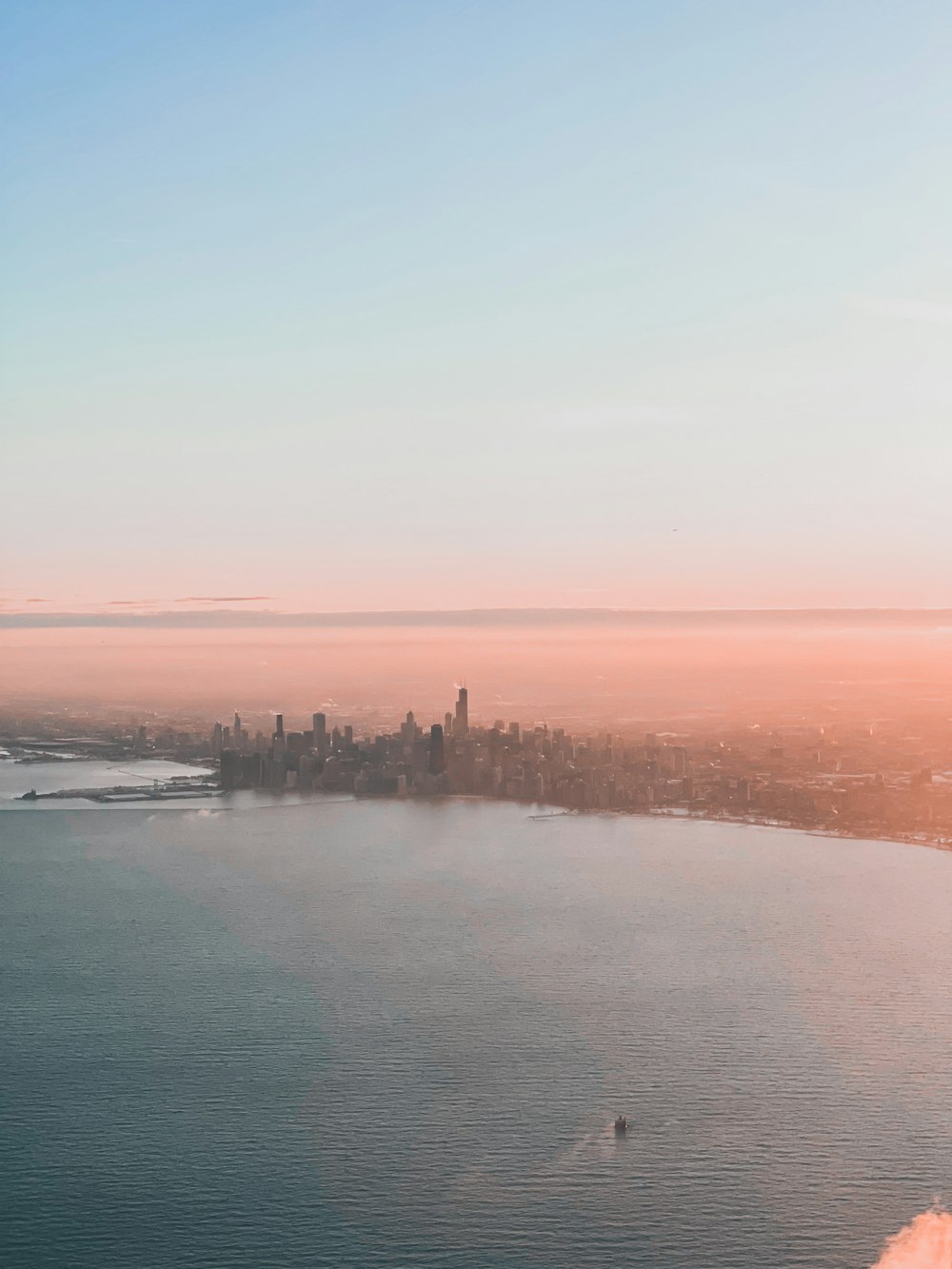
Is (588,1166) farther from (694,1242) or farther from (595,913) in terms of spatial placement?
(595,913)

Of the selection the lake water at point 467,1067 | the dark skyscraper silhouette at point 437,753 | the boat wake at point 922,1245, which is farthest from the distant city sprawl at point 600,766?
the boat wake at point 922,1245

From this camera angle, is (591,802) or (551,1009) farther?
(591,802)

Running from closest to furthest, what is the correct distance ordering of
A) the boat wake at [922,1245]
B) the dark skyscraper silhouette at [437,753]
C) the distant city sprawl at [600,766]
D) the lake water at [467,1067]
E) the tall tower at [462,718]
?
the boat wake at [922,1245]
the lake water at [467,1067]
the distant city sprawl at [600,766]
the dark skyscraper silhouette at [437,753]
the tall tower at [462,718]

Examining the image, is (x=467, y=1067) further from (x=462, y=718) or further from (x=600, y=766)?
(x=462, y=718)

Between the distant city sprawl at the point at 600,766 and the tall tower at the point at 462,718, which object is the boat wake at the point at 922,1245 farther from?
the tall tower at the point at 462,718

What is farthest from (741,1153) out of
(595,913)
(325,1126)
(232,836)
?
(232,836)

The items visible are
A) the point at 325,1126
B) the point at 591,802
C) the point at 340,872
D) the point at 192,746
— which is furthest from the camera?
the point at 192,746
